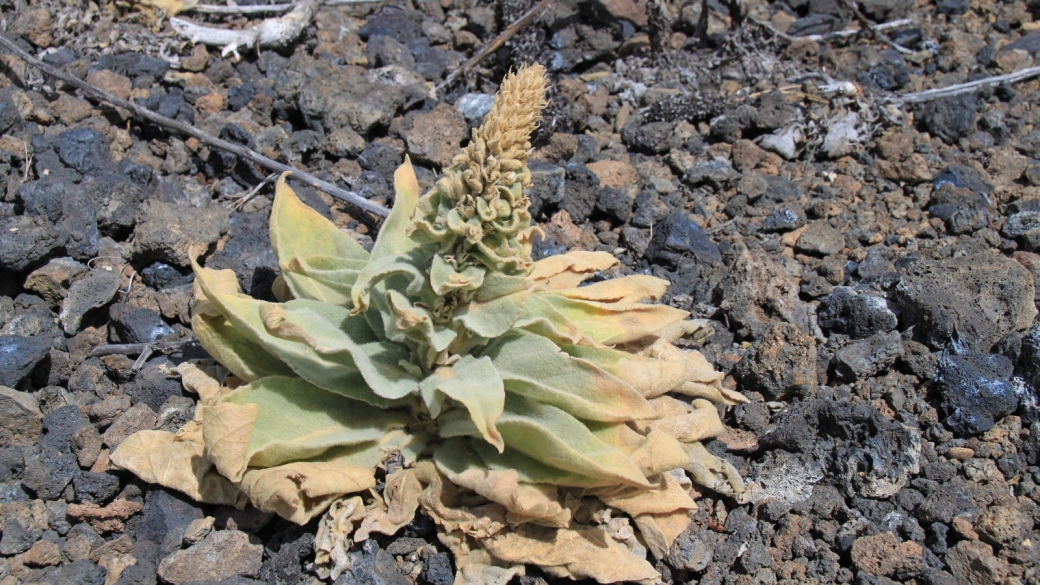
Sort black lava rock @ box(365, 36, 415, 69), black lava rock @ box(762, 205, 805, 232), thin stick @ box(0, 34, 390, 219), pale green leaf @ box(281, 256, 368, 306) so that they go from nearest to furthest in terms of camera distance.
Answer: pale green leaf @ box(281, 256, 368, 306), thin stick @ box(0, 34, 390, 219), black lava rock @ box(762, 205, 805, 232), black lava rock @ box(365, 36, 415, 69)

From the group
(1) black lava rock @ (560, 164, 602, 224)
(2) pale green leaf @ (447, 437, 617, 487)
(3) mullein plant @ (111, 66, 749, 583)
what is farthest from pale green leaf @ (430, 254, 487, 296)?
(1) black lava rock @ (560, 164, 602, 224)

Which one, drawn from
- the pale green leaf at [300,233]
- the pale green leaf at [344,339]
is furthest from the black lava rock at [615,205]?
the pale green leaf at [344,339]

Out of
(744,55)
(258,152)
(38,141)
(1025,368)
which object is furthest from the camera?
(744,55)

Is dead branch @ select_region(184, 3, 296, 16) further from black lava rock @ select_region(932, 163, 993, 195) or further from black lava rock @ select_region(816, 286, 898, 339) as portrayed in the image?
black lava rock @ select_region(932, 163, 993, 195)

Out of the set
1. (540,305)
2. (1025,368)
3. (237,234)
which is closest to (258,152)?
(237,234)

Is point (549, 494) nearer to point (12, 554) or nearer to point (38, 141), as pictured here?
point (12, 554)

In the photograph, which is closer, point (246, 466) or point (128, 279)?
point (246, 466)

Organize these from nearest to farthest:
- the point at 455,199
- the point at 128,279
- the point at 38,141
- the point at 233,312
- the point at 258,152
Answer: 1. the point at 455,199
2. the point at 233,312
3. the point at 128,279
4. the point at 38,141
5. the point at 258,152
